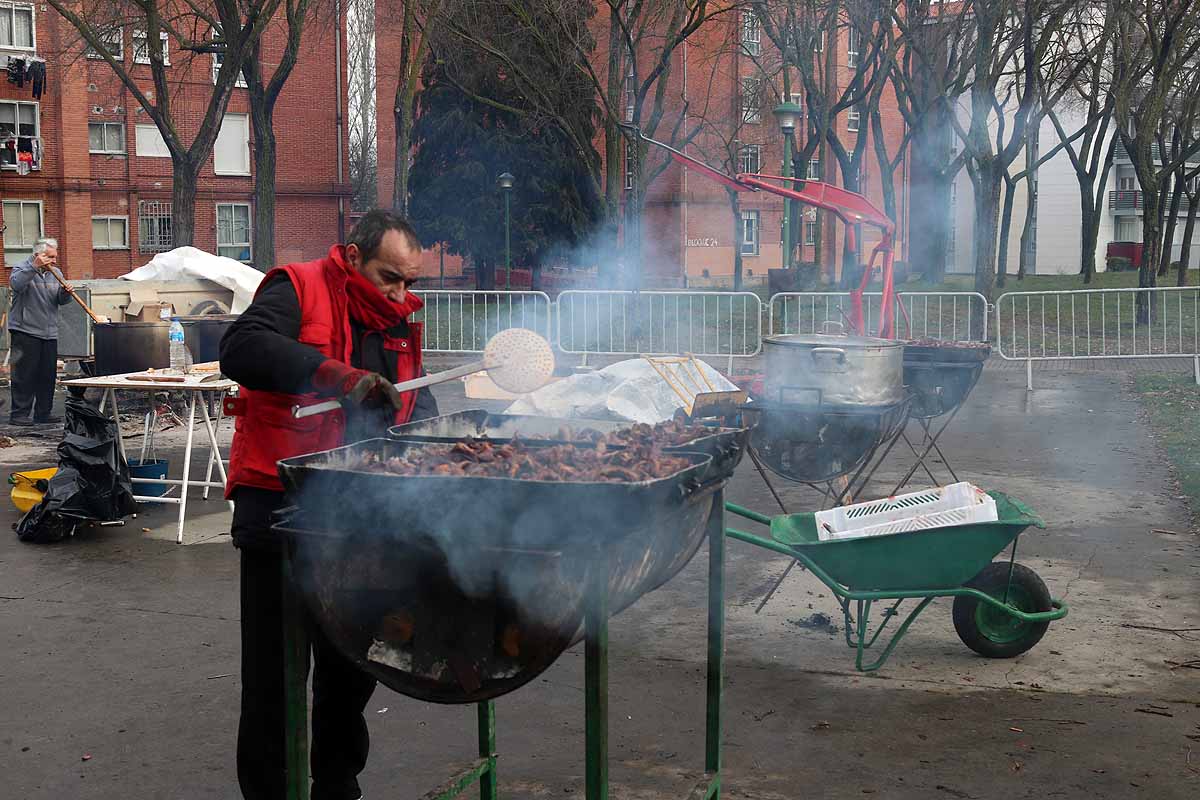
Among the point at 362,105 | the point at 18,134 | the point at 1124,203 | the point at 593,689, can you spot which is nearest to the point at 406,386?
the point at 593,689

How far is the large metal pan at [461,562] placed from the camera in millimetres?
2709

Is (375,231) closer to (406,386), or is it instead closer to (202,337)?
(406,386)

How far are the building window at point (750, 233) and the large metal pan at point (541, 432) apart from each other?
46.4 meters

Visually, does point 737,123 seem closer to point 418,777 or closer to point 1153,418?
point 1153,418

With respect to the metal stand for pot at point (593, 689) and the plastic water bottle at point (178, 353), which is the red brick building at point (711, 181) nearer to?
the plastic water bottle at point (178, 353)

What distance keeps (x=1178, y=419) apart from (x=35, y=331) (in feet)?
37.3

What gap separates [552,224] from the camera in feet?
118

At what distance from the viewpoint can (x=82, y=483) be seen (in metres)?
7.68

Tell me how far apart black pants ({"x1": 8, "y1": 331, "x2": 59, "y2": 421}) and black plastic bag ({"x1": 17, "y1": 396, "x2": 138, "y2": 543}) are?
15.7ft

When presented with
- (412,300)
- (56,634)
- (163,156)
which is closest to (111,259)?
(163,156)

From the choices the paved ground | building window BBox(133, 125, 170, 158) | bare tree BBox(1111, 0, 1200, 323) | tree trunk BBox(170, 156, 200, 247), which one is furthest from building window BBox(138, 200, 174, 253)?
the paved ground

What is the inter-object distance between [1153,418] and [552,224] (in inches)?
993

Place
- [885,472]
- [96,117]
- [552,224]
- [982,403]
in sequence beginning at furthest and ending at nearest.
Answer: [96,117] → [552,224] → [982,403] → [885,472]

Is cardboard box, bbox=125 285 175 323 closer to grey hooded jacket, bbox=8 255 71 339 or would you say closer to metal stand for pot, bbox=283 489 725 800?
grey hooded jacket, bbox=8 255 71 339
